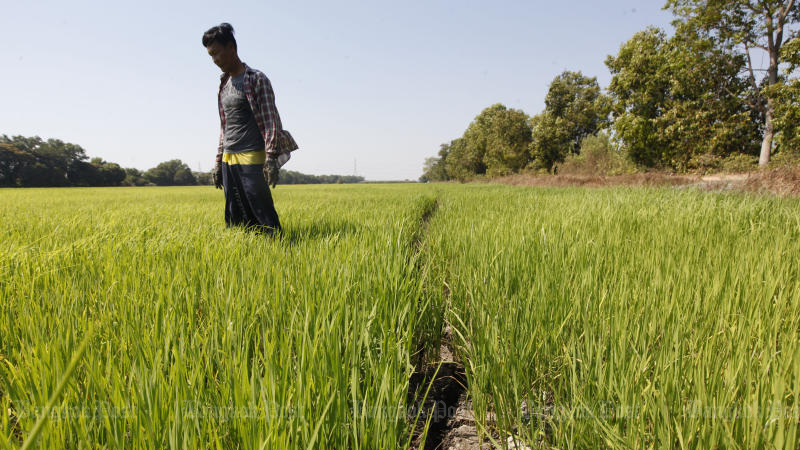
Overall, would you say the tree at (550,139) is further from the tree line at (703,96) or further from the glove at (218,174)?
the glove at (218,174)

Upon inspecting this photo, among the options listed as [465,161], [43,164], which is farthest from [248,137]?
[43,164]

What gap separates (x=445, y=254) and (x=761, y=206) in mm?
3915

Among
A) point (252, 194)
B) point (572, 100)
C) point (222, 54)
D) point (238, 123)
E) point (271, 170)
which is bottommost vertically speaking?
point (252, 194)

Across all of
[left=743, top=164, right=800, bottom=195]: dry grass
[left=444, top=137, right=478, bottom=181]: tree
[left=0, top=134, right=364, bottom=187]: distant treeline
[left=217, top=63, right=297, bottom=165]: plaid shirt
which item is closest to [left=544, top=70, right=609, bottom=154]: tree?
[left=444, top=137, right=478, bottom=181]: tree

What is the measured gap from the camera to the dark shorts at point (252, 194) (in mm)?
2793

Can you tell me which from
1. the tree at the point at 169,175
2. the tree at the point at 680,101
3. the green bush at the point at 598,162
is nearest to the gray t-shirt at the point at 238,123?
the tree at the point at 680,101

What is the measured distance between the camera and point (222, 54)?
2615mm

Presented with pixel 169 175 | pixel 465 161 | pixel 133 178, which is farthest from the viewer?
pixel 169 175

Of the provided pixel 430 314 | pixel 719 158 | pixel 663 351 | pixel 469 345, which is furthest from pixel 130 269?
pixel 719 158

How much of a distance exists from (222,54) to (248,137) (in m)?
0.67

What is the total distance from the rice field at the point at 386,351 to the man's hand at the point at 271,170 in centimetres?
79

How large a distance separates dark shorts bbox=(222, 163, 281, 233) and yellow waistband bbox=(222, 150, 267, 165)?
0.03 m

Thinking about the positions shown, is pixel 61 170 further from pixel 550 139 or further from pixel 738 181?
pixel 738 181

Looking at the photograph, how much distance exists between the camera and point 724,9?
14266 millimetres
